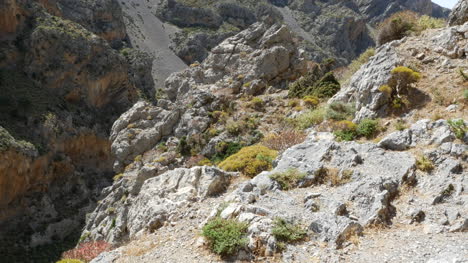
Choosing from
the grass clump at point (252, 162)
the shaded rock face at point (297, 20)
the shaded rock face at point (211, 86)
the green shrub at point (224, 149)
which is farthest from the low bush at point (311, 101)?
the shaded rock face at point (297, 20)

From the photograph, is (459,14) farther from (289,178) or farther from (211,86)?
(211,86)

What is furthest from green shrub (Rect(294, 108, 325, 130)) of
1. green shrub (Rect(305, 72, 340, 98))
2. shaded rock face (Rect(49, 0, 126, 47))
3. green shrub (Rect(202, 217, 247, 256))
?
shaded rock face (Rect(49, 0, 126, 47))

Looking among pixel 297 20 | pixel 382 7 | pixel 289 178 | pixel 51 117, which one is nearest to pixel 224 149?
pixel 289 178

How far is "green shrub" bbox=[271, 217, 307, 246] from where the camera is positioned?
295 inches

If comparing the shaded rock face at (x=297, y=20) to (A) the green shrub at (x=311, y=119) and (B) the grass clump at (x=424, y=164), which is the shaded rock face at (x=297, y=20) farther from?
(B) the grass clump at (x=424, y=164)

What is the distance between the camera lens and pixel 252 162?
1220cm

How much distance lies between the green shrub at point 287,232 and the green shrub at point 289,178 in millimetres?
2089

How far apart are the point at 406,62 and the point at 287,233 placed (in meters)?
10.0

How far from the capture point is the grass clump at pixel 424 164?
8703 millimetres

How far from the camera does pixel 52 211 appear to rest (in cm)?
3441

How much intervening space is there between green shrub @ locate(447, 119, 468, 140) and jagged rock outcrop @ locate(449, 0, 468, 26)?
28.5ft

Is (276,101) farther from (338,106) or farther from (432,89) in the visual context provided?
(432,89)

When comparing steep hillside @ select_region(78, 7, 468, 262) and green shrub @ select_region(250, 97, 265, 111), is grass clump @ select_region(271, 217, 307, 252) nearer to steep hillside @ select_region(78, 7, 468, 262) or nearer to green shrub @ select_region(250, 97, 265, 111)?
steep hillside @ select_region(78, 7, 468, 262)

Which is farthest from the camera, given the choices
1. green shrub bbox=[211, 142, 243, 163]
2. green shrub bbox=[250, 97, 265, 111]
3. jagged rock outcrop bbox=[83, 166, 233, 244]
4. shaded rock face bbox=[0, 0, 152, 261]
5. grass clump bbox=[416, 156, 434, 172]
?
shaded rock face bbox=[0, 0, 152, 261]
